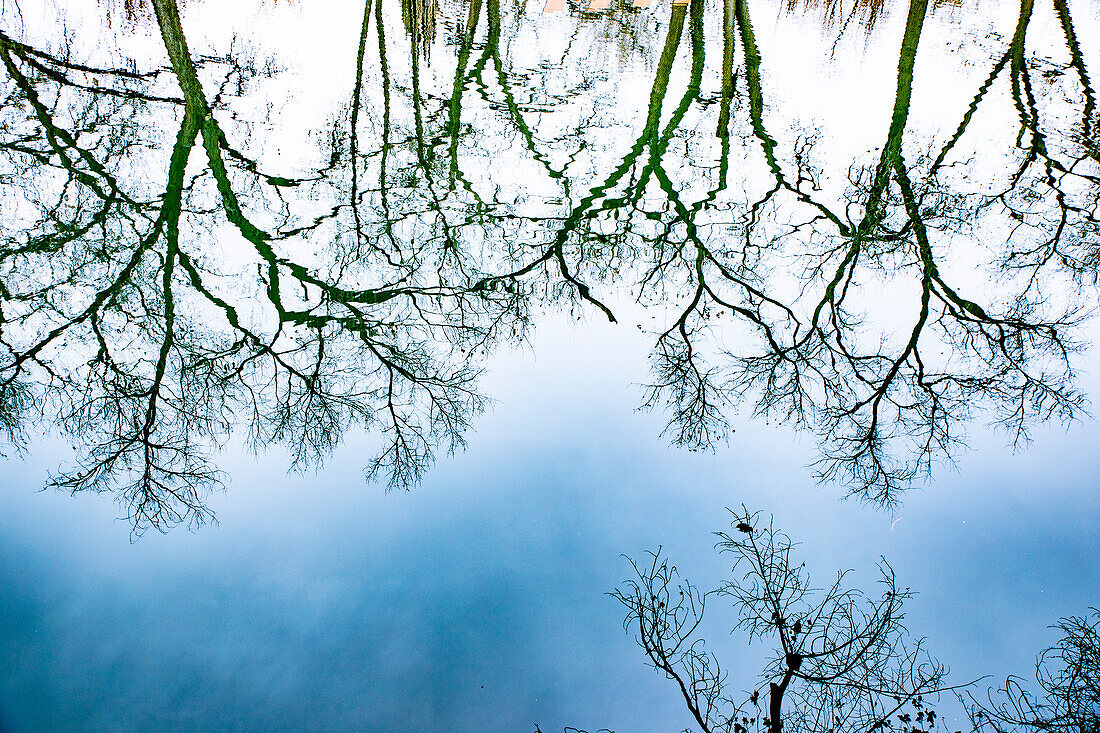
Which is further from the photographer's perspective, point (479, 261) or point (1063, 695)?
point (479, 261)

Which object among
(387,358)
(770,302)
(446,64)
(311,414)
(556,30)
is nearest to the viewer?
(311,414)

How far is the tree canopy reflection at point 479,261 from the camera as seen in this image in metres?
5.43

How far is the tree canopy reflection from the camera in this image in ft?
17.8

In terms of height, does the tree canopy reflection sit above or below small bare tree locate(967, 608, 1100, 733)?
above

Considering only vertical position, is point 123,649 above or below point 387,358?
below

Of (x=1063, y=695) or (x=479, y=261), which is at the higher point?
(x=479, y=261)

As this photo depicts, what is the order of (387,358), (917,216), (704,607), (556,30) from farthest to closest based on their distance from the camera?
(556,30) < (917,216) < (387,358) < (704,607)

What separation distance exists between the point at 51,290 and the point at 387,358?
2.84 metres

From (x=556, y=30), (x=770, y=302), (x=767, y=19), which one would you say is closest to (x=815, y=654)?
(x=770, y=302)

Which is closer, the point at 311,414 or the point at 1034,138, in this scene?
the point at 311,414

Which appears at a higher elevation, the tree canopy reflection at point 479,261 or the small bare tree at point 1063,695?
the tree canopy reflection at point 479,261

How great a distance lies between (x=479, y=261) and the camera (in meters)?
6.95

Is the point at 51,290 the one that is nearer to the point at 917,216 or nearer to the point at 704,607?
the point at 704,607

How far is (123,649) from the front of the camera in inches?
149
